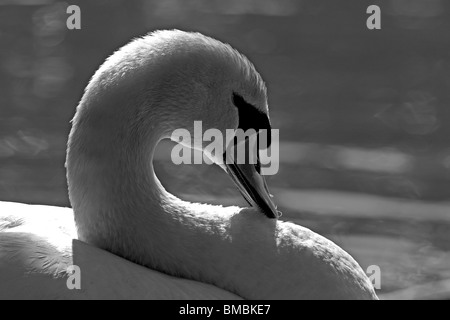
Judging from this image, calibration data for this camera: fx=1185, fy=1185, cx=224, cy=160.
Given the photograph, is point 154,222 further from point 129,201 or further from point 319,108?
point 319,108

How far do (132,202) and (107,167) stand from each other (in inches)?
6.0

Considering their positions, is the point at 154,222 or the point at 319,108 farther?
the point at 319,108

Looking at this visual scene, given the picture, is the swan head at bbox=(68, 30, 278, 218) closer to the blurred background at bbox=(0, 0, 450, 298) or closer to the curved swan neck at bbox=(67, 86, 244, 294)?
the curved swan neck at bbox=(67, 86, 244, 294)

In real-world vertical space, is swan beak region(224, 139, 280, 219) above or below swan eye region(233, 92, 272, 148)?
below

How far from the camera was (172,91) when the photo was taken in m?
3.97

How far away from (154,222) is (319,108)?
4.28 m

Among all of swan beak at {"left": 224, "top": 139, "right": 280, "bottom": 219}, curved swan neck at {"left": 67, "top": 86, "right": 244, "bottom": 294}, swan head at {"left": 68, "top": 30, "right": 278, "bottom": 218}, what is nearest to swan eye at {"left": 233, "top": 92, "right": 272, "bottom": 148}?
swan head at {"left": 68, "top": 30, "right": 278, "bottom": 218}

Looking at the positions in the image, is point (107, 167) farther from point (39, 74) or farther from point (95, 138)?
point (39, 74)

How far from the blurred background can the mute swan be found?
6.74ft

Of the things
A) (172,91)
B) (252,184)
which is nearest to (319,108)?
(252,184)

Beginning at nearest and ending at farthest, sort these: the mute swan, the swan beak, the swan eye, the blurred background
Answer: the mute swan < the swan eye < the swan beak < the blurred background

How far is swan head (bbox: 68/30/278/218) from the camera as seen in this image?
389 centimetres

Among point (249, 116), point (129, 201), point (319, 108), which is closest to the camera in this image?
point (129, 201)

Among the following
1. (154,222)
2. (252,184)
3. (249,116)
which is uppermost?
(249,116)
